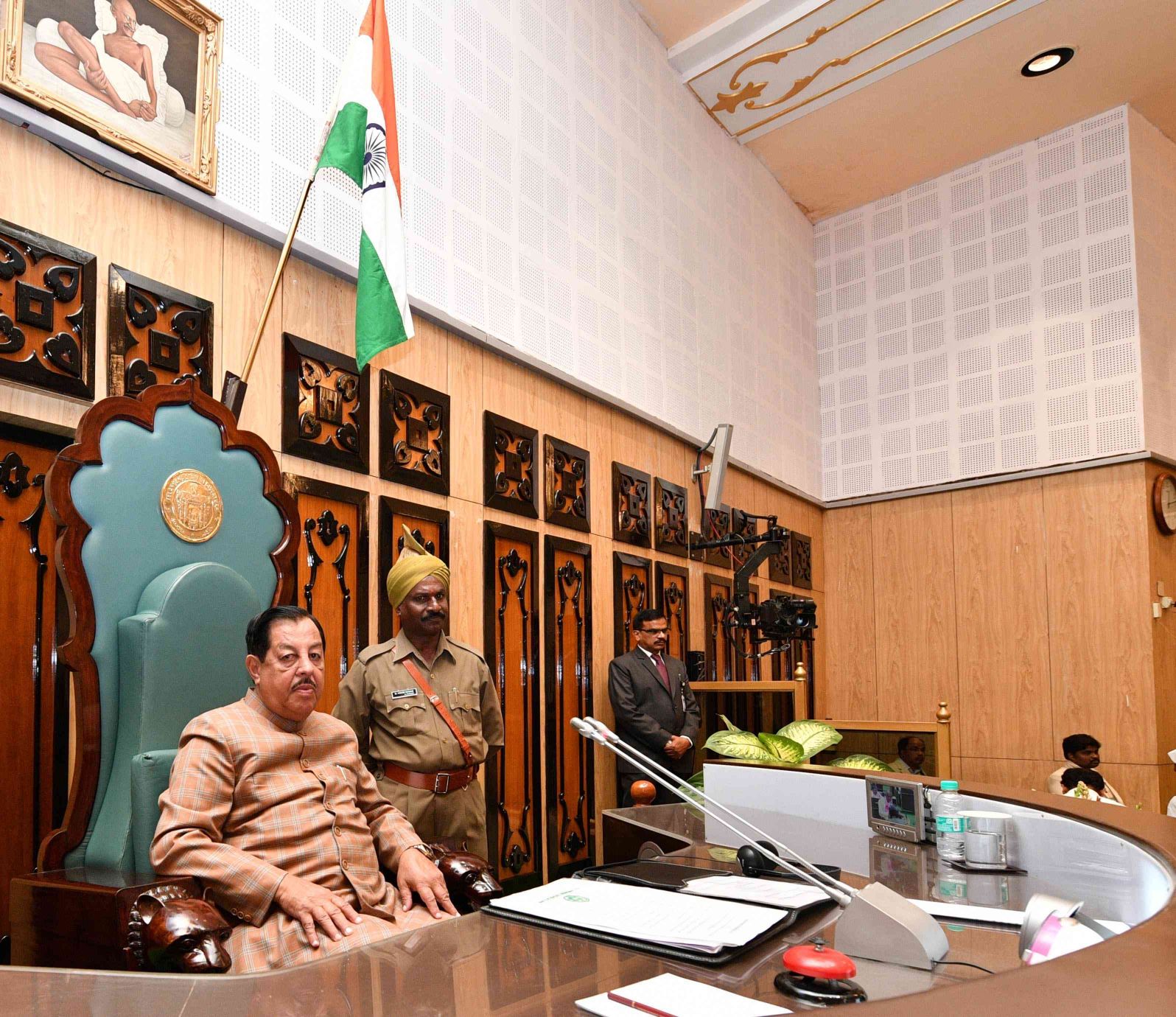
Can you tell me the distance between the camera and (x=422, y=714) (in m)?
3.77

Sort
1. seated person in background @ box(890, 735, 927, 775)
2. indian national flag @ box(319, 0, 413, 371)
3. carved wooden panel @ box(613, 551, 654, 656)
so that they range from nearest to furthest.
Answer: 1. indian national flag @ box(319, 0, 413, 371)
2. seated person in background @ box(890, 735, 927, 775)
3. carved wooden panel @ box(613, 551, 654, 656)

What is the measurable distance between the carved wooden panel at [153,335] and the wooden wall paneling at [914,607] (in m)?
6.49

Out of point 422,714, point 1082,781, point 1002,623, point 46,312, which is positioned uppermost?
point 46,312

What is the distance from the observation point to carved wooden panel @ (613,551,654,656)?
6.05 m

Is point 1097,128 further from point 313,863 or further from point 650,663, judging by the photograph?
point 313,863

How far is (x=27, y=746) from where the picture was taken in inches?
118

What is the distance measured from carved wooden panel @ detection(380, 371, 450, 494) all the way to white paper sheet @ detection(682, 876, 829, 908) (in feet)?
9.71

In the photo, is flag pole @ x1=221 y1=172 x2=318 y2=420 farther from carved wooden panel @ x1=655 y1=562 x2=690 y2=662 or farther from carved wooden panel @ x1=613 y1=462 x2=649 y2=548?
carved wooden panel @ x1=655 y1=562 x2=690 y2=662

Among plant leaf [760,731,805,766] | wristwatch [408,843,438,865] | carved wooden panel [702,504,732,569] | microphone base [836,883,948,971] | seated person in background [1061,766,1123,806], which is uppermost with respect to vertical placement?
carved wooden panel [702,504,732,569]

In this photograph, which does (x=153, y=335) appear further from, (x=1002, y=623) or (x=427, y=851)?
(x=1002, y=623)

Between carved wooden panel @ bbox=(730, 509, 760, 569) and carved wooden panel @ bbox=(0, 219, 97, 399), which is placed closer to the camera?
carved wooden panel @ bbox=(0, 219, 97, 399)

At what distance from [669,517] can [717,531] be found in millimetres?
645

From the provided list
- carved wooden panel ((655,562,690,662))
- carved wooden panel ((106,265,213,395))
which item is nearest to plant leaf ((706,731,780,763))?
carved wooden panel ((655,562,690,662))

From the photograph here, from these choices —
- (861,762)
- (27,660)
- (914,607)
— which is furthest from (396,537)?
(914,607)
